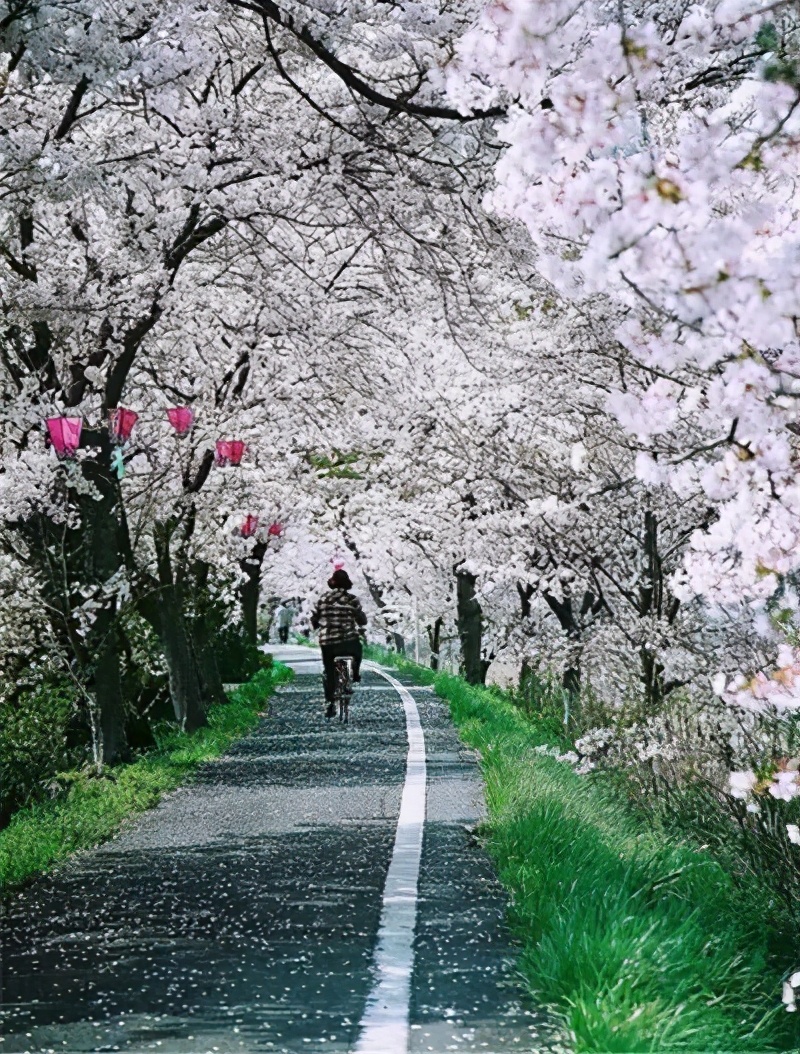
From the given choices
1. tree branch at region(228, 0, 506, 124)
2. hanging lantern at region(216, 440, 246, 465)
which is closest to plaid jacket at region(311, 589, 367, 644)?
hanging lantern at region(216, 440, 246, 465)

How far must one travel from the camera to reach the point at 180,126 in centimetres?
1309

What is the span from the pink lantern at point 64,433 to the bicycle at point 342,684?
872 centimetres

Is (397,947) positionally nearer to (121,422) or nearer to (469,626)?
(121,422)

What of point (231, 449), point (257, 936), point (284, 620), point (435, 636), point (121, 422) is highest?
point (231, 449)

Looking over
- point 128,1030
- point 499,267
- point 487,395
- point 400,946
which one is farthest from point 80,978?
point 487,395

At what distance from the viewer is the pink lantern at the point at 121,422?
51.9 feet

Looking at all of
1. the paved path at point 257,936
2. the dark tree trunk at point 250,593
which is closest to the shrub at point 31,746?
the paved path at point 257,936

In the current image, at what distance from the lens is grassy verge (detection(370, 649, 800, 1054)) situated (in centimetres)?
577

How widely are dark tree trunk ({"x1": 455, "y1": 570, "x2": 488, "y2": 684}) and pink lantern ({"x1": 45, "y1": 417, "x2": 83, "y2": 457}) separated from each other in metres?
21.3

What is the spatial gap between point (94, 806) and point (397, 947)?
5.85m

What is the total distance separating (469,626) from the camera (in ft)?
121

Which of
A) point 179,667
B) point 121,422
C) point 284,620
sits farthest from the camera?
point 284,620

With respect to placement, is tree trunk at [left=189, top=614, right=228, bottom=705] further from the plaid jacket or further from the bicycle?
the plaid jacket

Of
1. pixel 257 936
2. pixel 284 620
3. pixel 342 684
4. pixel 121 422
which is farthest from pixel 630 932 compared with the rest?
pixel 284 620
